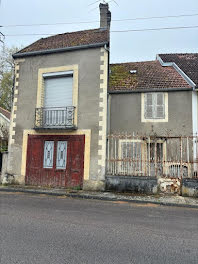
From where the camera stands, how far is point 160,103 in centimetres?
1141

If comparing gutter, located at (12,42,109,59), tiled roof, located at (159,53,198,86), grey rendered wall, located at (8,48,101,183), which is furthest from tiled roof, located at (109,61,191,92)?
gutter, located at (12,42,109,59)

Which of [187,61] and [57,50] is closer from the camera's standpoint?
[57,50]

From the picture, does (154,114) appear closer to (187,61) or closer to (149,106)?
(149,106)

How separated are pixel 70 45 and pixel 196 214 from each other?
8.82 m

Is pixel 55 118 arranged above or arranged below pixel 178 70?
below

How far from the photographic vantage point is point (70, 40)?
11.2 meters

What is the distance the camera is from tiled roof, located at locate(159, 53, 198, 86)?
39.8ft

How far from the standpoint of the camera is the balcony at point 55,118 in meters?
9.80

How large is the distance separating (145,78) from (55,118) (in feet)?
18.9

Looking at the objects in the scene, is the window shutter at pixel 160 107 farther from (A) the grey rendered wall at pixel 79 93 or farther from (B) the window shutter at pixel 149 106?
(A) the grey rendered wall at pixel 79 93

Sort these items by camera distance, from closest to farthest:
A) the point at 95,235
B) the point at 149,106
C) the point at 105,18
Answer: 1. the point at 95,235
2. the point at 149,106
3. the point at 105,18

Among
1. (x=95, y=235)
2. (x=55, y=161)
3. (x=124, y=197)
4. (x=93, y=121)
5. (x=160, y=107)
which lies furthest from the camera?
(x=160, y=107)

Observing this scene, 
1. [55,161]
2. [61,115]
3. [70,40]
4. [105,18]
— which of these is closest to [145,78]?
[105,18]

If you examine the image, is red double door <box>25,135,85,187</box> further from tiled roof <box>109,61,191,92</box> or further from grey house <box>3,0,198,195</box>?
tiled roof <box>109,61,191,92</box>
